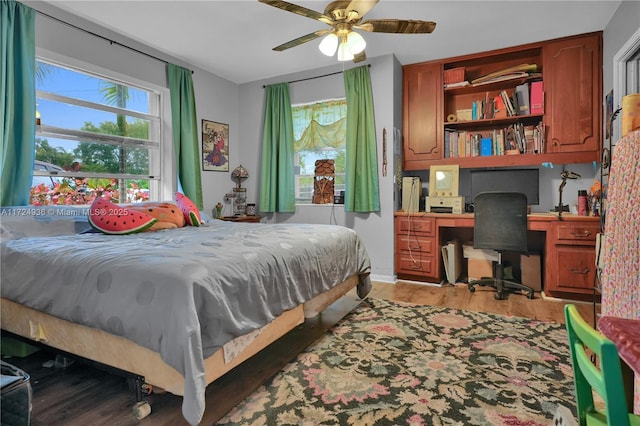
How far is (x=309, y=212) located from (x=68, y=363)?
9.85ft

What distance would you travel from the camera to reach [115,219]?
251 centimetres

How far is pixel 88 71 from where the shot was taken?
3188 millimetres

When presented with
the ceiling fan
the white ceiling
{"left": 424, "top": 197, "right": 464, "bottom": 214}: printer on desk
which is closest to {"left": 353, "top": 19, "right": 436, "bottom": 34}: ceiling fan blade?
the ceiling fan

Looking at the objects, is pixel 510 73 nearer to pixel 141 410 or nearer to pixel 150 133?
pixel 150 133

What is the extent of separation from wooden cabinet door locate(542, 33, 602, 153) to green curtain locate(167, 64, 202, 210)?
12.5ft

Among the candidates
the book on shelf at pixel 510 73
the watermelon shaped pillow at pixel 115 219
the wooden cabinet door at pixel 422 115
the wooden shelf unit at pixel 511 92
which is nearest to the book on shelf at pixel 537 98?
the wooden shelf unit at pixel 511 92

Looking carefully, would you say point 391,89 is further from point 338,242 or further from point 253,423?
point 253,423

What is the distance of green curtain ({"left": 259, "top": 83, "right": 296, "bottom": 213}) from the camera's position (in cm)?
A: 452

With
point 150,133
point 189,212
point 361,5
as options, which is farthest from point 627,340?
point 150,133

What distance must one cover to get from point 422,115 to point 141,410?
12.6 feet

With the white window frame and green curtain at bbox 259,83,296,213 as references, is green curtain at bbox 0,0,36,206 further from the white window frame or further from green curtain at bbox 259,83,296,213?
green curtain at bbox 259,83,296,213

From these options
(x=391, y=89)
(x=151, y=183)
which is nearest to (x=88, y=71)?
(x=151, y=183)

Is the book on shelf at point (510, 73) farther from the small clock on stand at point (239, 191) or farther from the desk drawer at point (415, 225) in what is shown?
the small clock on stand at point (239, 191)

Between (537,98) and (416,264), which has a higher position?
(537,98)
